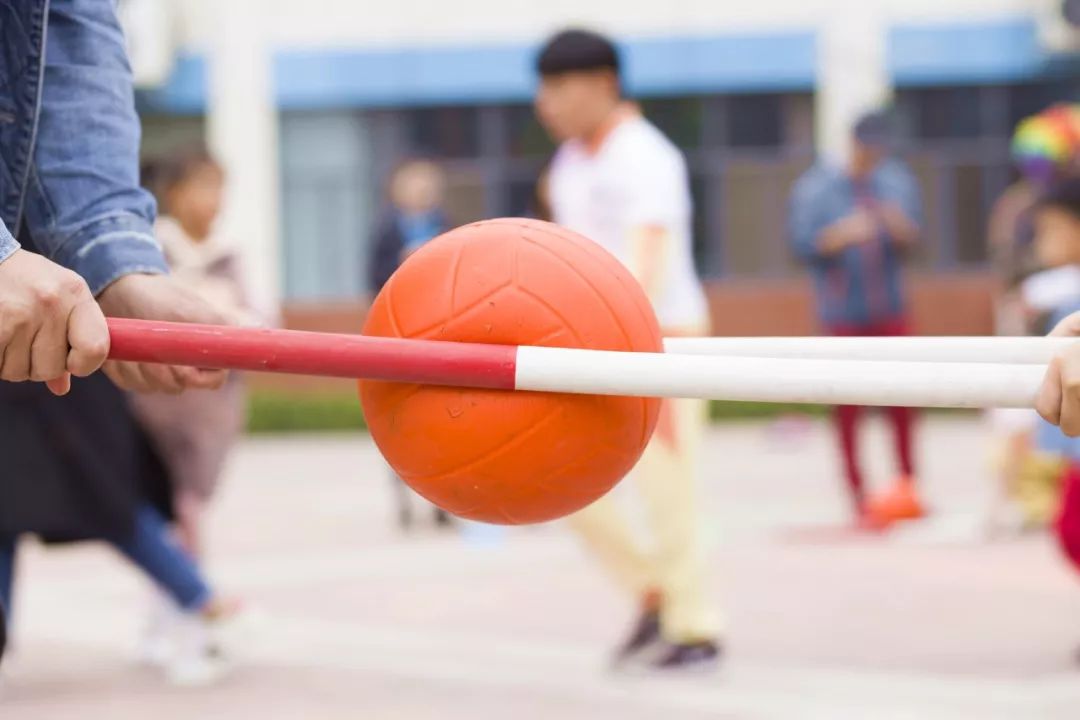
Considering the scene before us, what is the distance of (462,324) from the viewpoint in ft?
7.82

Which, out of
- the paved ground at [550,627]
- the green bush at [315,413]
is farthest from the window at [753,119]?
the paved ground at [550,627]

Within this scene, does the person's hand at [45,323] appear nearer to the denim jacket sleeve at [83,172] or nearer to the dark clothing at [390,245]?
the denim jacket sleeve at [83,172]

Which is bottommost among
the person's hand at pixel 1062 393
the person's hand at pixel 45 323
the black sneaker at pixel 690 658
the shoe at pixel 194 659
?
the shoe at pixel 194 659

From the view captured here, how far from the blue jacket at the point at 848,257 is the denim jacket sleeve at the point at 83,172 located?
6.72 meters

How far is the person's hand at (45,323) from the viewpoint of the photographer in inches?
77.0

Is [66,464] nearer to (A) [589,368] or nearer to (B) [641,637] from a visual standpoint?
(B) [641,637]

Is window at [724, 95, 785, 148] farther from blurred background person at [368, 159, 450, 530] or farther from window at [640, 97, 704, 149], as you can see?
blurred background person at [368, 159, 450, 530]

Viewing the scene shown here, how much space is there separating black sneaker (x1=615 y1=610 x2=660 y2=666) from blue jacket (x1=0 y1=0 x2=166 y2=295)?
10.1 feet

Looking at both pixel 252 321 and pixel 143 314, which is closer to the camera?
pixel 143 314

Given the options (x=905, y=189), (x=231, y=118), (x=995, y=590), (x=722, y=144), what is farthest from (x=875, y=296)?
(x=231, y=118)

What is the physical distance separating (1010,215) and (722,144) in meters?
11.6

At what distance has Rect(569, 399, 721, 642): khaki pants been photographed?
5223 millimetres

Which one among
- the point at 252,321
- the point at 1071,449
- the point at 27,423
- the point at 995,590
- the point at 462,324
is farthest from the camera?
the point at 995,590

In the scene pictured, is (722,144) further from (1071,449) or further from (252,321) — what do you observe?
(252,321)
